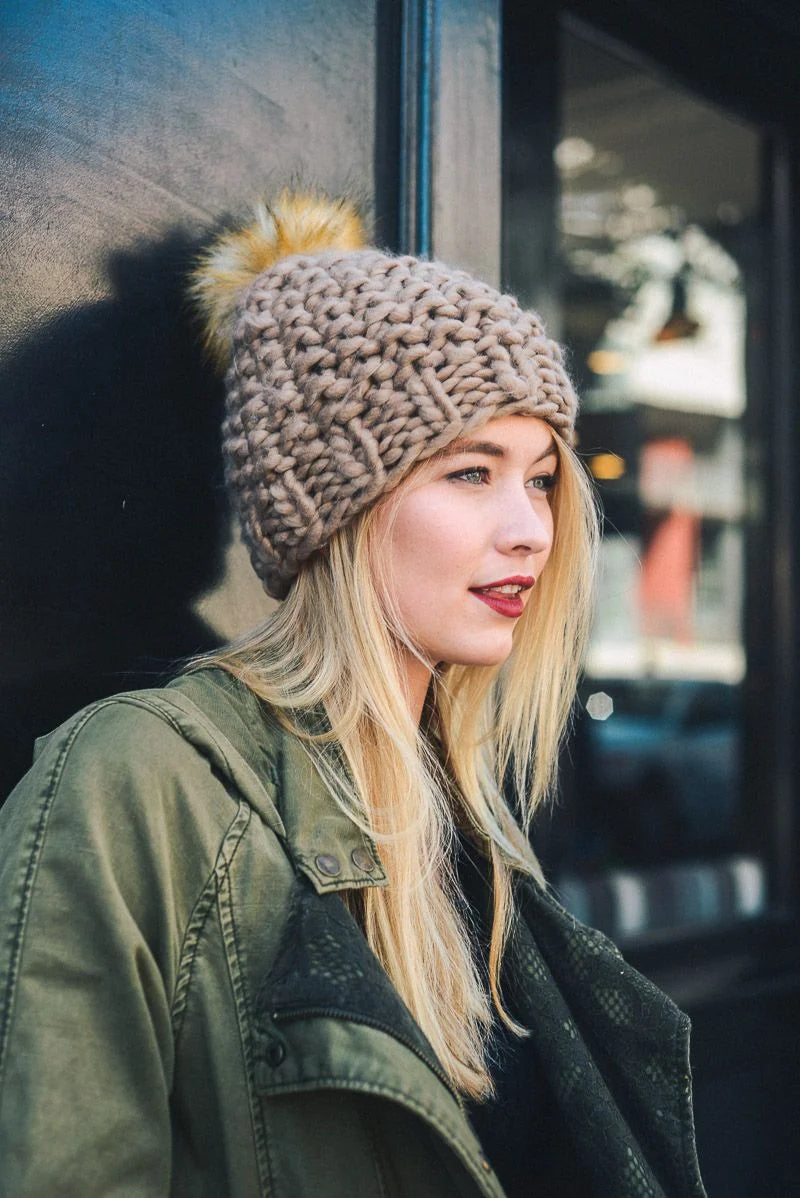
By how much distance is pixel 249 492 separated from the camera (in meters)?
1.87

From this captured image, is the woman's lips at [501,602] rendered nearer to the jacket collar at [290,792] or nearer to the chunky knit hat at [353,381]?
the chunky knit hat at [353,381]

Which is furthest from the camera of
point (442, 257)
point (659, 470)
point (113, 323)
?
point (659, 470)

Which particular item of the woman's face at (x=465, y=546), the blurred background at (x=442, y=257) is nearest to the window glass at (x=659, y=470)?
the blurred background at (x=442, y=257)

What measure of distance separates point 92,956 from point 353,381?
2.99 ft

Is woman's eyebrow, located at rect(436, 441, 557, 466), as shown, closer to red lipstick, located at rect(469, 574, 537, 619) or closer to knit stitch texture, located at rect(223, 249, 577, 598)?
knit stitch texture, located at rect(223, 249, 577, 598)

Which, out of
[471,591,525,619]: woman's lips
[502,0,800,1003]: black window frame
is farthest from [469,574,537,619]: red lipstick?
[502,0,800,1003]: black window frame

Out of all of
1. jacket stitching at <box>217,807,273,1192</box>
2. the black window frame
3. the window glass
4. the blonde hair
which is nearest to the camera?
jacket stitching at <box>217,807,273,1192</box>

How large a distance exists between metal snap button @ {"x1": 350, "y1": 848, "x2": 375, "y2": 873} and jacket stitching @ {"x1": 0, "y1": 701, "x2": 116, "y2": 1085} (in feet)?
1.31

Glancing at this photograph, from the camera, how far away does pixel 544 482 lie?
2.04 meters

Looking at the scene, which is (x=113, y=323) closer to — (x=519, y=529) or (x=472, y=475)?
(x=472, y=475)

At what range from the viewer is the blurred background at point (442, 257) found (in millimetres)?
1911

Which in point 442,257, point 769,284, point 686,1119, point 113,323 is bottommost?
point 686,1119

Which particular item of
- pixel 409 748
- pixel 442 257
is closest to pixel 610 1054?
pixel 409 748

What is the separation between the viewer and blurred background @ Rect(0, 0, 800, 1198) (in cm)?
191
